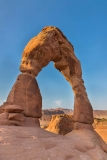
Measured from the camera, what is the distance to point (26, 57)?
7.50 m

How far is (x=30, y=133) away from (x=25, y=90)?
2.53 m

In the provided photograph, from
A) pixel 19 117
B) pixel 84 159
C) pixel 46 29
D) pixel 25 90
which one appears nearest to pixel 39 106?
pixel 25 90

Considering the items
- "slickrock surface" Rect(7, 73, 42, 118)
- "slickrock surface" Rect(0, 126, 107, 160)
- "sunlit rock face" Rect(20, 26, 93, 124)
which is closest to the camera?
"slickrock surface" Rect(0, 126, 107, 160)

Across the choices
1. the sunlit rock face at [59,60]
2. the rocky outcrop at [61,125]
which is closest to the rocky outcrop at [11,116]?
the sunlit rock face at [59,60]

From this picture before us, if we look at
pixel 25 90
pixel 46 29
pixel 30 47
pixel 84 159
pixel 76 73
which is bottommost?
pixel 84 159

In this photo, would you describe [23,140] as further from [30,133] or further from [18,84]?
[18,84]

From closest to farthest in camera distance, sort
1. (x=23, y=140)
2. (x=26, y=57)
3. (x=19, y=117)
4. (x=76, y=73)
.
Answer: (x=23, y=140) < (x=19, y=117) < (x=26, y=57) < (x=76, y=73)

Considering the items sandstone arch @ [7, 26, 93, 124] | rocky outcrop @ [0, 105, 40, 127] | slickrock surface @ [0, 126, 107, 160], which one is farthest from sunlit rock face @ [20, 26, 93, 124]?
slickrock surface @ [0, 126, 107, 160]

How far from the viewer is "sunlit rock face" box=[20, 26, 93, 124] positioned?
7.50 meters

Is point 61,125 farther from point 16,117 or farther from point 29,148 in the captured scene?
point 29,148

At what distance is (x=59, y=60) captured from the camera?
931cm

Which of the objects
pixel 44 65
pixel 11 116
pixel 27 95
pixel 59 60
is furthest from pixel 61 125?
pixel 11 116

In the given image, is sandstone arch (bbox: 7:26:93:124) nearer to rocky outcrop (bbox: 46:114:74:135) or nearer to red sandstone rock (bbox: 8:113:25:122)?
red sandstone rock (bbox: 8:113:25:122)

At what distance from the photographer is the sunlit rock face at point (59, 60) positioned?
24.6 feet
